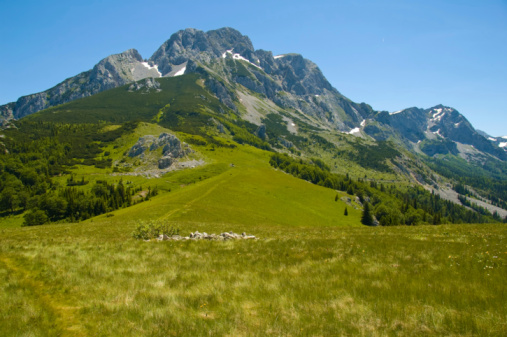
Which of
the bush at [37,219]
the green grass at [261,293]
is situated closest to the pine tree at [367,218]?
the green grass at [261,293]

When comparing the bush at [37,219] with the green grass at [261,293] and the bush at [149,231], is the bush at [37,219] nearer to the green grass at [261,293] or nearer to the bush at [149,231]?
the bush at [149,231]

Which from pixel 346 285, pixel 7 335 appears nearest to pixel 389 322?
pixel 346 285

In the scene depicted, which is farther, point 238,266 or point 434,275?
point 238,266

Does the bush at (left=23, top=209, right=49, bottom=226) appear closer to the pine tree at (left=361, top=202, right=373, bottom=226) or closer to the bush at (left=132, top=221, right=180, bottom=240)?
the bush at (left=132, top=221, right=180, bottom=240)

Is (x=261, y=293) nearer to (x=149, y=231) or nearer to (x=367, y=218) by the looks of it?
(x=149, y=231)

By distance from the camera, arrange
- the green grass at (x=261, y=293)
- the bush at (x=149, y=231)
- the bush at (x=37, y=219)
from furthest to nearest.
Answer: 1. the bush at (x=37, y=219)
2. the bush at (x=149, y=231)
3. the green grass at (x=261, y=293)

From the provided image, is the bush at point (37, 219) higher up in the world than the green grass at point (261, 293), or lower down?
lower down

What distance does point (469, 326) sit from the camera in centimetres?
649

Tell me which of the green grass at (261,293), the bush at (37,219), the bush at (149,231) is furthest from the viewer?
the bush at (37,219)

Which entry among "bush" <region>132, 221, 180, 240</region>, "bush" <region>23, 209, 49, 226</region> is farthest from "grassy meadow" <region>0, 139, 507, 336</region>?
"bush" <region>23, 209, 49, 226</region>

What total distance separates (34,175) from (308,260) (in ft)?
714

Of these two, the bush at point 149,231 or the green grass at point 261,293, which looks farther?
the bush at point 149,231

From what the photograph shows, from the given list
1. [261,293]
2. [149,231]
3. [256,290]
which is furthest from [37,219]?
[261,293]

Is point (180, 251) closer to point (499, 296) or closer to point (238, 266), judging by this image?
point (238, 266)
